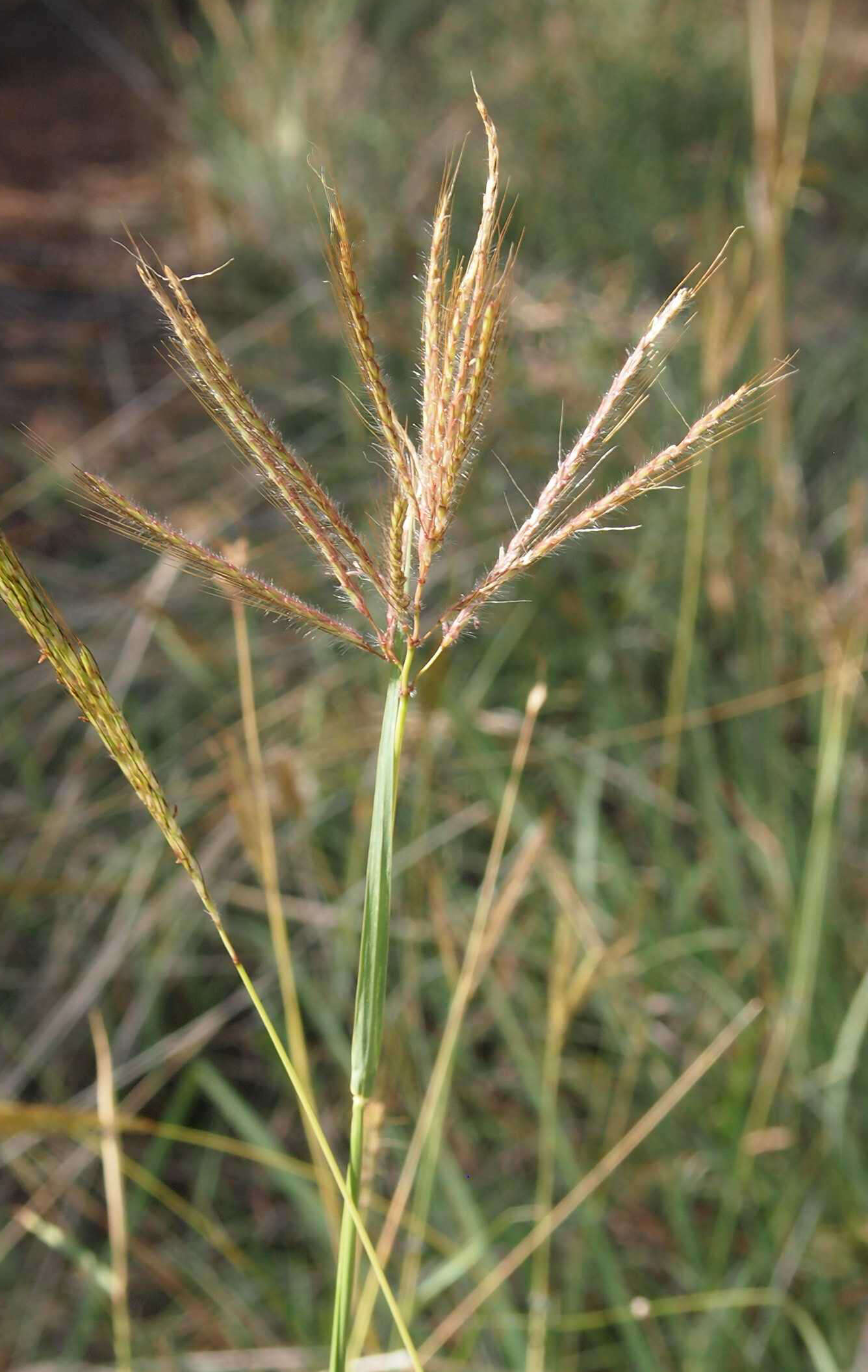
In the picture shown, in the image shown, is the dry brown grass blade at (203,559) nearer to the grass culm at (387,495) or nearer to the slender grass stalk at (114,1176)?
the grass culm at (387,495)

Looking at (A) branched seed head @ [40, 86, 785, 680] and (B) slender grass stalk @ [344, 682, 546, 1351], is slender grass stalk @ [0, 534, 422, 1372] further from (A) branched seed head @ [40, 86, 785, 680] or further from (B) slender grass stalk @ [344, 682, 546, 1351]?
(B) slender grass stalk @ [344, 682, 546, 1351]

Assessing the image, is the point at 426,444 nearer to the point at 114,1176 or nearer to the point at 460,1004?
the point at 460,1004

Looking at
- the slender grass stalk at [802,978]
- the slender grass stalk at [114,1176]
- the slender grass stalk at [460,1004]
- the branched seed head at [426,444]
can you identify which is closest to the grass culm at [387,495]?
the branched seed head at [426,444]

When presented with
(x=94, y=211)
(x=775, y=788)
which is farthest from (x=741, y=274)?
(x=94, y=211)

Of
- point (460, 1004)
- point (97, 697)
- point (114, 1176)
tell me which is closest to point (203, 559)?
point (97, 697)

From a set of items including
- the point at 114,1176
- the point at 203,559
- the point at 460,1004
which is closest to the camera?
the point at 203,559

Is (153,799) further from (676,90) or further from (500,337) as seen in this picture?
(676,90)
